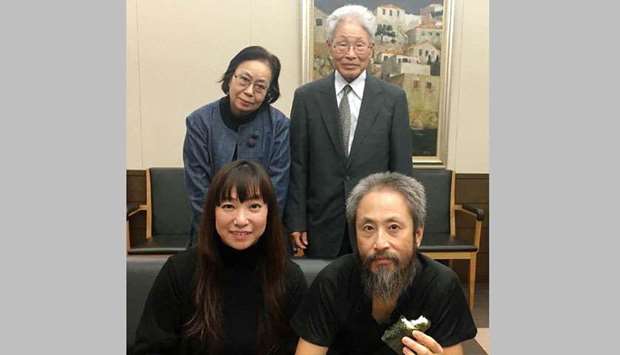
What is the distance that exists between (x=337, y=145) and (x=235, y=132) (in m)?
0.43

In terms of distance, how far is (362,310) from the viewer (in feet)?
5.15

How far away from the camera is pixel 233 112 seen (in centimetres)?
202

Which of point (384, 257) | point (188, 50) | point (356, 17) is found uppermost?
point (188, 50)

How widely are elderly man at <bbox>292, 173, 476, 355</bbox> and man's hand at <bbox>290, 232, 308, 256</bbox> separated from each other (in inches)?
23.2

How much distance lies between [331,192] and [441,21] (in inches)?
79.6

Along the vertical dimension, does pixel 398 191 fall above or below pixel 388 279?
above

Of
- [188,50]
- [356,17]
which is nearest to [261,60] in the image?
[356,17]

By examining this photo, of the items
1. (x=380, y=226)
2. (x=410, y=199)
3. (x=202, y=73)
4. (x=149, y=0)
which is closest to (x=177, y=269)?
(x=380, y=226)

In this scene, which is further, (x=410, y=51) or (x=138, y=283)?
(x=410, y=51)

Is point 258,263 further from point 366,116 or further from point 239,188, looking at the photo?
point 366,116

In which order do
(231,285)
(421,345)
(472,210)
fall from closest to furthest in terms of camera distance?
(421,345), (231,285), (472,210)

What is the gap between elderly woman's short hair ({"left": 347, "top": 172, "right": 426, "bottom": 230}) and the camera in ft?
4.97

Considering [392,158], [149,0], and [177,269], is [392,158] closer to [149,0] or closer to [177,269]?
[177,269]

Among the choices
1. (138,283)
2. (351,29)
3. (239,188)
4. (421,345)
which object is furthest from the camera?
(351,29)
